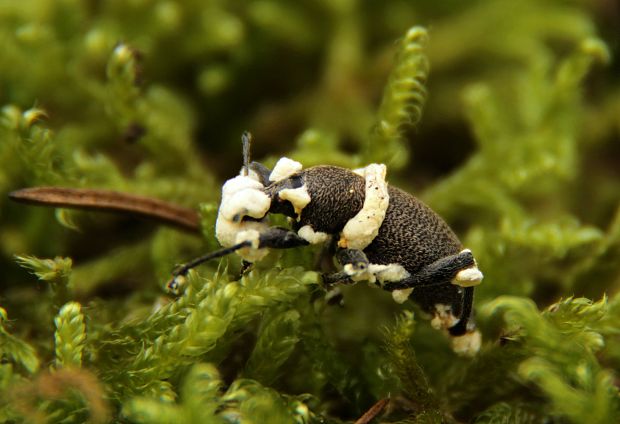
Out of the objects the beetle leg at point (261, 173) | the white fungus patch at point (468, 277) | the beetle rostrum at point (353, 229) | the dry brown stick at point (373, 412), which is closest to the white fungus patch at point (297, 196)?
the beetle rostrum at point (353, 229)

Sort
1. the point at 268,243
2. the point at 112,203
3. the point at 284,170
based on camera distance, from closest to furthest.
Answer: the point at 268,243, the point at 284,170, the point at 112,203

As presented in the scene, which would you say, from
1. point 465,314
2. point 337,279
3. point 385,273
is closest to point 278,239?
point 337,279

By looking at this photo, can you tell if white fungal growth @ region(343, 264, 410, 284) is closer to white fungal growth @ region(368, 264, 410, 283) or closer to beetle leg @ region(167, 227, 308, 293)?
white fungal growth @ region(368, 264, 410, 283)

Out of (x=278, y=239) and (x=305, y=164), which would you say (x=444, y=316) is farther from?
(x=305, y=164)

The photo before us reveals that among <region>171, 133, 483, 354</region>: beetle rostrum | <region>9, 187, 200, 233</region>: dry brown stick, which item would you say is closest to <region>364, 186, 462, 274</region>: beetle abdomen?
<region>171, 133, 483, 354</region>: beetle rostrum

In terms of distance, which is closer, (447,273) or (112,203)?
(447,273)

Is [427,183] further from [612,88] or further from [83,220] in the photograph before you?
[83,220]
